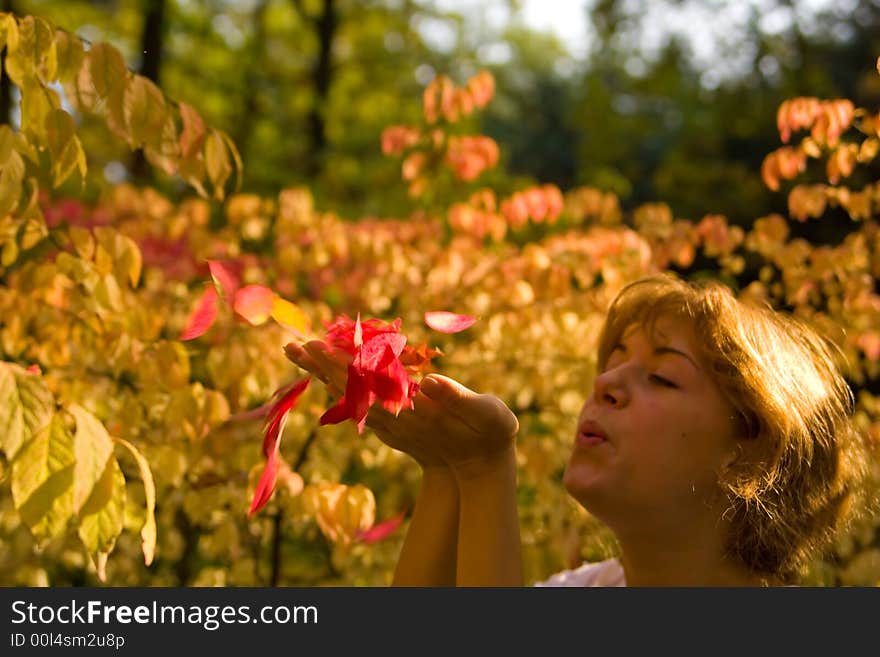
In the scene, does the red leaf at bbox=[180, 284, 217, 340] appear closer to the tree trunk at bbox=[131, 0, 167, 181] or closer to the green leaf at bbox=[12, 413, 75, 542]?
the green leaf at bbox=[12, 413, 75, 542]

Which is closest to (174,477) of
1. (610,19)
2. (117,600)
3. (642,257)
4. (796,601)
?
(117,600)

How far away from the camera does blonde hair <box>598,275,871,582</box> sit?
140 cm

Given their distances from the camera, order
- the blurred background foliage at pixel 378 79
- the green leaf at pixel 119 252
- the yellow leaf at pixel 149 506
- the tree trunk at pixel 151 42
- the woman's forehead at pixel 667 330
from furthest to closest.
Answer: the blurred background foliage at pixel 378 79 < the tree trunk at pixel 151 42 < the green leaf at pixel 119 252 < the woman's forehead at pixel 667 330 < the yellow leaf at pixel 149 506

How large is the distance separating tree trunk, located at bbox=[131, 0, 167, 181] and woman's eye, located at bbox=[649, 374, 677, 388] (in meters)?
7.78

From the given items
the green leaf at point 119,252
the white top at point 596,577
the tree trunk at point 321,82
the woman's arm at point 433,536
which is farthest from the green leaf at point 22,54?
the tree trunk at point 321,82

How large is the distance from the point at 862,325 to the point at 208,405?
1947mm

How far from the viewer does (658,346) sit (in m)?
1.45

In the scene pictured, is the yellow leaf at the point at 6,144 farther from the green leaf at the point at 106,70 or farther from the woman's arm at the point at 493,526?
the woman's arm at the point at 493,526

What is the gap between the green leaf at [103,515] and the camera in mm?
959

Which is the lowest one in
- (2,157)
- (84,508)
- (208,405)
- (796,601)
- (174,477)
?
(174,477)

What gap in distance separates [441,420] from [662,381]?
0.37 meters

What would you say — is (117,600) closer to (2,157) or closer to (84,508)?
(84,508)

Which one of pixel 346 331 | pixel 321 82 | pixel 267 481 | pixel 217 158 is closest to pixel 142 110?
pixel 217 158

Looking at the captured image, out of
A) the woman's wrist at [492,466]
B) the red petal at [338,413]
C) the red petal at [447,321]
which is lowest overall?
the woman's wrist at [492,466]
